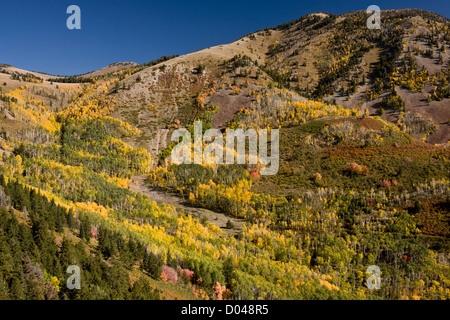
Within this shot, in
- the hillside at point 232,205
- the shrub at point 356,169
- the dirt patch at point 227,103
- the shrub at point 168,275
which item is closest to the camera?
the hillside at point 232,205

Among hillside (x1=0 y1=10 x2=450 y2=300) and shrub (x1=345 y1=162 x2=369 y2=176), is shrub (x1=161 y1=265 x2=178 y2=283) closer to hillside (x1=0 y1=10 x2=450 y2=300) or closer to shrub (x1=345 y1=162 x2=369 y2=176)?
hillside (x1=0 y1=10 x2=450 y2=300)

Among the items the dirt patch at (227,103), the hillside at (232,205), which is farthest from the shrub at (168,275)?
the dirt patch at (227,103)

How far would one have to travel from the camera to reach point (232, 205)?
95.6 m

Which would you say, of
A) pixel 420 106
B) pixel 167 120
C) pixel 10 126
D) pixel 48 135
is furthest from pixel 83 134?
pixel 420 106

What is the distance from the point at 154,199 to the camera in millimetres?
103562

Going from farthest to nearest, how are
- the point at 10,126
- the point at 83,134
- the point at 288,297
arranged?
the point at 83,134
the point at 10,126
the point at 288,297

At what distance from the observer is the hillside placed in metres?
41.3

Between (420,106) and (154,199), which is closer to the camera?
(154,199)

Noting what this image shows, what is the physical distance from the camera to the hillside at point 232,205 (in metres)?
41.3

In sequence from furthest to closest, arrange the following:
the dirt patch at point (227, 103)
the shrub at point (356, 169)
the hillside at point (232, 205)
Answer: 1. the dirt patch at point (227, 103)
2. the shrub at point (356, 169)
3. the hillside at point (232, 205)

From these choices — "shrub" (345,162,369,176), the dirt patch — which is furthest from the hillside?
the dirt patch

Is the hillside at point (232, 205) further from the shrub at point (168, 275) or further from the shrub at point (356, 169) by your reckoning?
the shrub at point (356, 169)

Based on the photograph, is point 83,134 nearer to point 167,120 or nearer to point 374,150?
point 167,120
